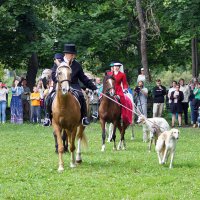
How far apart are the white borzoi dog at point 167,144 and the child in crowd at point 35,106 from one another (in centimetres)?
1613

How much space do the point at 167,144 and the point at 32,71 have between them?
74.3 feet

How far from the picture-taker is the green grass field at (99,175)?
Answer: 1037cm

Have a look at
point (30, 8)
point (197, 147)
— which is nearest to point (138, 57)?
point (30, 8)

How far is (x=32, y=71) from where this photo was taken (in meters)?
35.5

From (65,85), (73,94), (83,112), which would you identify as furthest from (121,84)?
(65,85)

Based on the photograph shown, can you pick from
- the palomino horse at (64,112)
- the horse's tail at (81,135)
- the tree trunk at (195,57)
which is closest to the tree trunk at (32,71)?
the tree trunk at (195,57)

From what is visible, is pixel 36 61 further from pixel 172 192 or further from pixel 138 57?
pixel 172 192

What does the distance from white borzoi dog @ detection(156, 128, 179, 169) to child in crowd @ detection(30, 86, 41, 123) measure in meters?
16.1

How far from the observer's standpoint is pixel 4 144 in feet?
63.7

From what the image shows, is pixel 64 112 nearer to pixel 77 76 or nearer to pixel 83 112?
pixel 83 112

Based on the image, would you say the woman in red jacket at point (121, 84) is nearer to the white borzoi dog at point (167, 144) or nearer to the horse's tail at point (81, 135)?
the horse's tail at point (81, 135)

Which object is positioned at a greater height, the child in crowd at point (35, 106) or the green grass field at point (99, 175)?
the child in crowd at point (35, 106)

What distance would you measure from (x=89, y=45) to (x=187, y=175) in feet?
70.5

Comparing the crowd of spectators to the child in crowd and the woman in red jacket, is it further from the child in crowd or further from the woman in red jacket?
the woman in red jacket
